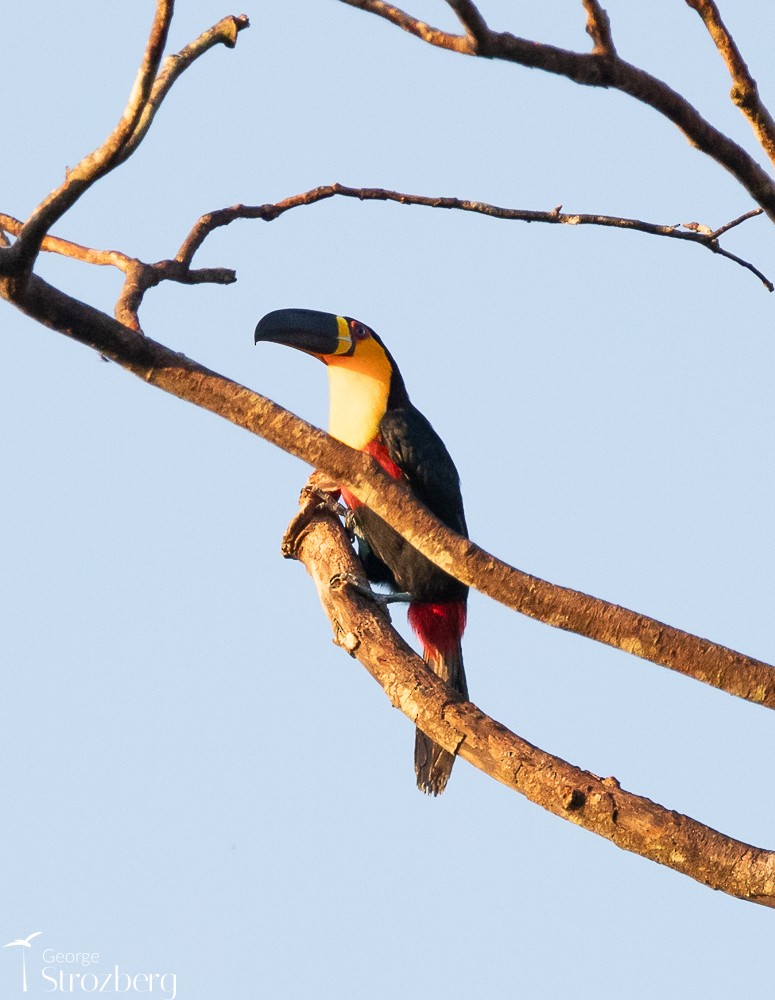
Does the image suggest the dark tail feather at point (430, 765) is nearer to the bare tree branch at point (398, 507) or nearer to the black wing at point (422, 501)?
the black wing at point (422, 501)

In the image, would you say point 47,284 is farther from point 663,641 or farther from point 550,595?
point 663,641

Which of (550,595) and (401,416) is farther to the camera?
(401,416)

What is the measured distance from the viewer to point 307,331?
6.91m

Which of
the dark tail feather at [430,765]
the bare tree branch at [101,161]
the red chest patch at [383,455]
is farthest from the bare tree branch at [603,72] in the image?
the red chest patch at [383,455]

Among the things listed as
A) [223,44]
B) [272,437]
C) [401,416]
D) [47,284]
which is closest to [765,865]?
[272,437]

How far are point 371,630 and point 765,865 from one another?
1.75 metres

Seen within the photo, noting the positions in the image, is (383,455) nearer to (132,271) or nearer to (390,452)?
(390,452)

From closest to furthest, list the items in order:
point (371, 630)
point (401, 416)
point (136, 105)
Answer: point (136, 105) < point (371, 630) < point (401, 416)

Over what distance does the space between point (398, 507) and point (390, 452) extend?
3.02 m

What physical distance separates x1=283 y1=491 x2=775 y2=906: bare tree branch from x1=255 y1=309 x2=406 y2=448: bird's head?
1921 millimetres

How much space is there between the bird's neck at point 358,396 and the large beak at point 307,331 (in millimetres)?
100

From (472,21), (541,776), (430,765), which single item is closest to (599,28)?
(472,21)

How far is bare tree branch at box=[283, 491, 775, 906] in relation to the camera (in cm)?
348

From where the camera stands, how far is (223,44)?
11.9 ft
